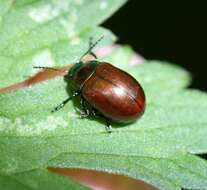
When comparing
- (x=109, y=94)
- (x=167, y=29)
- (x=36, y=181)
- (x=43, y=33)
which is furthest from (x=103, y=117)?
(x=167, y=29)

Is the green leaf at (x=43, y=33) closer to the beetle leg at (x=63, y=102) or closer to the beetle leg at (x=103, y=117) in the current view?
the beetle leg at (x=63, y=102)

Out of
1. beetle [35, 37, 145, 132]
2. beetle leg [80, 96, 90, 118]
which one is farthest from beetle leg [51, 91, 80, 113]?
beetle leg [80, 96, 90, 118]

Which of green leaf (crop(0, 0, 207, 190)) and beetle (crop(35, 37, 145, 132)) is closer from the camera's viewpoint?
green leaf (crop(0, 0, 207, 190))

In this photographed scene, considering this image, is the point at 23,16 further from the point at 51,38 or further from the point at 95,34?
the point at 95,34

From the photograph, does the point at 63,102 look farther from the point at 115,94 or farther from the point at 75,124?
the point at 115,94

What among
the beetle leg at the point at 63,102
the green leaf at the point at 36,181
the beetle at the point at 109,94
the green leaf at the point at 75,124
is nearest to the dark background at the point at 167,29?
the green leaf at the point at 75,124

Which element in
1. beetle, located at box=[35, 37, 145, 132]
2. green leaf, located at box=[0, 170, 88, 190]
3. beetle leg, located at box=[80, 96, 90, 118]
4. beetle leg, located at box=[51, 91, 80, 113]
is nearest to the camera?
green leaf, located at box=[0, 170, 88, 190]

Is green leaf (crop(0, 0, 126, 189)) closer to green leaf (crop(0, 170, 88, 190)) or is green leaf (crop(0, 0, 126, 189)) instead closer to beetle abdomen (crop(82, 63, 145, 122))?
green leaf (crop(0, 170, 88, 190))
